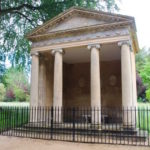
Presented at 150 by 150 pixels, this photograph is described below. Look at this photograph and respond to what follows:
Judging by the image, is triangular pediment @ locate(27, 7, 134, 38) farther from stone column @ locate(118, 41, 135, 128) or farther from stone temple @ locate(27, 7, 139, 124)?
stone column @ locate(118, 41, 135, 128)

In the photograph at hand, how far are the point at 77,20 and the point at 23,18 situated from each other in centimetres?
924

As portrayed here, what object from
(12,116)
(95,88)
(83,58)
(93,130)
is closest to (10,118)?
(12,116)

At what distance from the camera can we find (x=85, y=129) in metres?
11.6

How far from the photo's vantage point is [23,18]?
68.2ft

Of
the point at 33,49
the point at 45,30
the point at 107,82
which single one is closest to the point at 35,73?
the point at 33,49

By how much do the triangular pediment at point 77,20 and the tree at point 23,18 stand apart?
5.78 m

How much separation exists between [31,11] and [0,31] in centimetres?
368

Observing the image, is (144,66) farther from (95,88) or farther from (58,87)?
(58,87)

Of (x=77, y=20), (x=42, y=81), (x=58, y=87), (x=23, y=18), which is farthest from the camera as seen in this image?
(x=23, y=18)

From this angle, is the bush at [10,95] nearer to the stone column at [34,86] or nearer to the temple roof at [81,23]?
the stone column at [34,86]

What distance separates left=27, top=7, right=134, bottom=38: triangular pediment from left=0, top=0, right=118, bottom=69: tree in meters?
5.78

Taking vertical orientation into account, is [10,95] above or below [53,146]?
above

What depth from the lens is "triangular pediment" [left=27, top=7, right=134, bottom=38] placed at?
41.0 ft

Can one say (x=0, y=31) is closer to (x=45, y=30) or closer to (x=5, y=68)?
(x=5, y=68)
